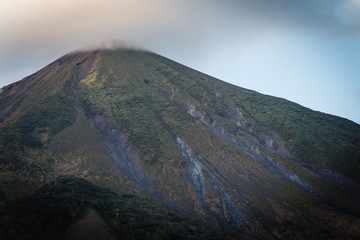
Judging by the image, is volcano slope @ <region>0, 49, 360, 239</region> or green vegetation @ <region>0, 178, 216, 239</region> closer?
green vegetation @ <region>0, 178, 216, 239</region>

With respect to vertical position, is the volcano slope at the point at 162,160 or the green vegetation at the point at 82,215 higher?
the volcano slope at the point at 162,160

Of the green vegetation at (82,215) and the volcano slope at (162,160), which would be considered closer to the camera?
the green vegetation at (82,215)

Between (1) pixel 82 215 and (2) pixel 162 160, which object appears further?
(2) pixel 162 160

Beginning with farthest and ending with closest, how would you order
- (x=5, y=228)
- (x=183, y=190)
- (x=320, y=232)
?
(x=183, y=190) → (x=320, y=232) → (x=5, y=228)

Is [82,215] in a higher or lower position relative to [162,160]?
lower

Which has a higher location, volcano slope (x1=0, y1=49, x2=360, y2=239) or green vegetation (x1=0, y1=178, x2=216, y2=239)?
volcano slope (x1=0, y1=49, x2=360, y2=239)

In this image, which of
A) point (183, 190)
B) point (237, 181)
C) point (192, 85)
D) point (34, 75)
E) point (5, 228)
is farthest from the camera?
point (34, 75)

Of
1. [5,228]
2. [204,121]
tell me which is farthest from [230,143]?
[5,228]

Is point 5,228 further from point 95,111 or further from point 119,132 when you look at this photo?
point 95,111
